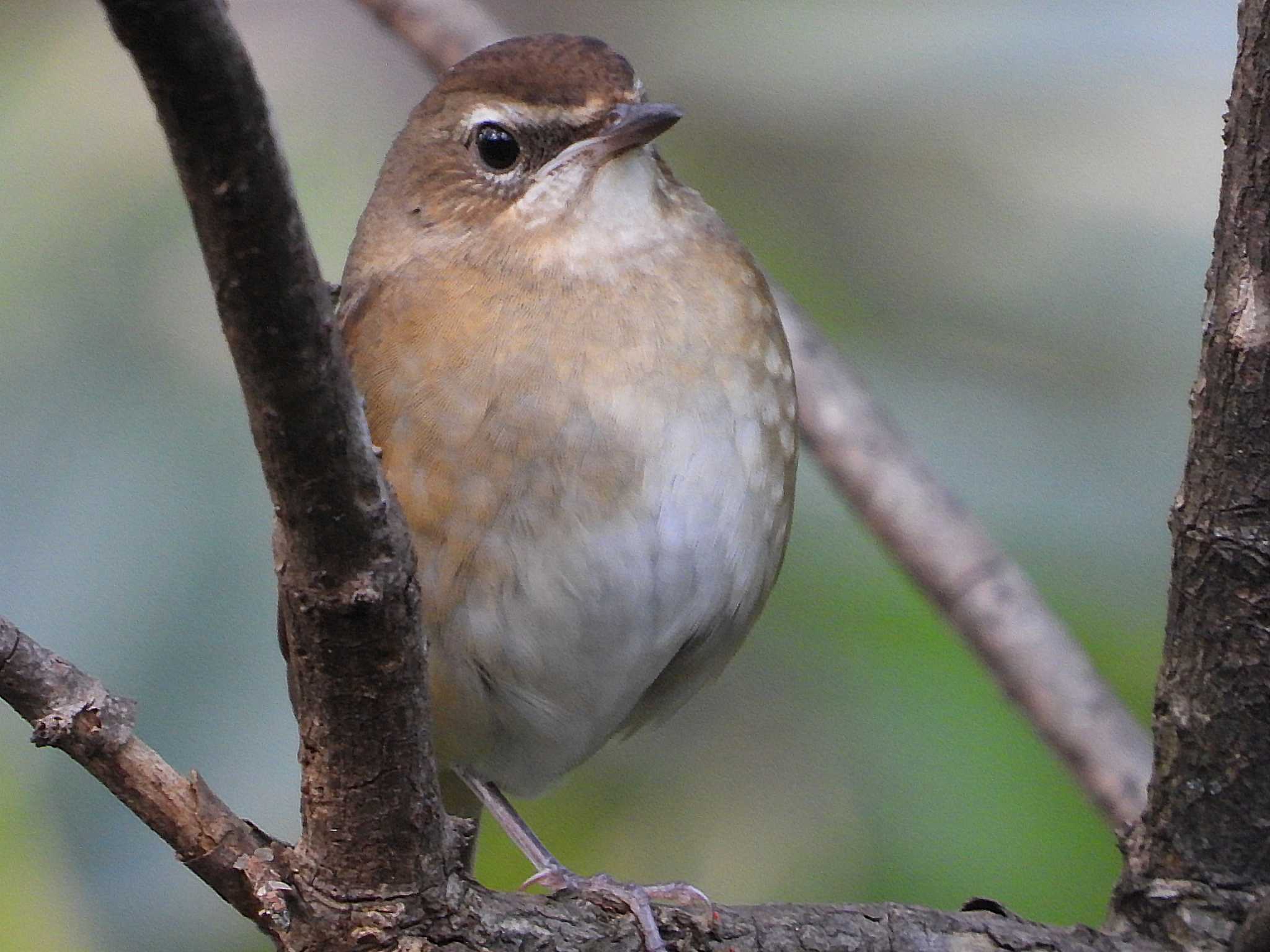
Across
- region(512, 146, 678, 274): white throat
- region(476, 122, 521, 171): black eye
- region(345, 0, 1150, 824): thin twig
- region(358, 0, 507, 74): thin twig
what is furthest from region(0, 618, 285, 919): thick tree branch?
region(358, 0, 507, 74): thin twig

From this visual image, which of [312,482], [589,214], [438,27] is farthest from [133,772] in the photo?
[438,27]

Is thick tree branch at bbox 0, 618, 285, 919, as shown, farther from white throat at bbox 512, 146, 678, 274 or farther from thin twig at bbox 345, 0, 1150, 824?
thin twig at bbox 345, 0, 1150, 824

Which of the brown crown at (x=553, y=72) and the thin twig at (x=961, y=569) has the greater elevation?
the brown crown at (x=553, y=72)

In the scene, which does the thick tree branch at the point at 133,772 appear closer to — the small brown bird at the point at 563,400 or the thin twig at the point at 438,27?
the small brown bird at the point at 563,400

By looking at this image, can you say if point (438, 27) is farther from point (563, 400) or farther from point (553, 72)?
point (563, 400)

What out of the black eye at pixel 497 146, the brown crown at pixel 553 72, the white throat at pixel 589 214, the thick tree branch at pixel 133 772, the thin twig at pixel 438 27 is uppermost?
the thin twig at pixel 438 27

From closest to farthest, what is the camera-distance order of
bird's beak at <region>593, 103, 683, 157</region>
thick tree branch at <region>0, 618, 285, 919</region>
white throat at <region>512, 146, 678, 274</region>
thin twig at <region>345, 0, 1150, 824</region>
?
thick tree branch at <region>0, 618, 285, 919</region> → bird's beak at <region>593, 103, 683, 157</region> → white throat at <region>512, 146, 678, 274</region> → thin twig at <region>345, 0, 1150, 824</region>

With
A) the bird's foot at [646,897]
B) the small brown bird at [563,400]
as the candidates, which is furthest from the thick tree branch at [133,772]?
the small brown bird at [563,400]
